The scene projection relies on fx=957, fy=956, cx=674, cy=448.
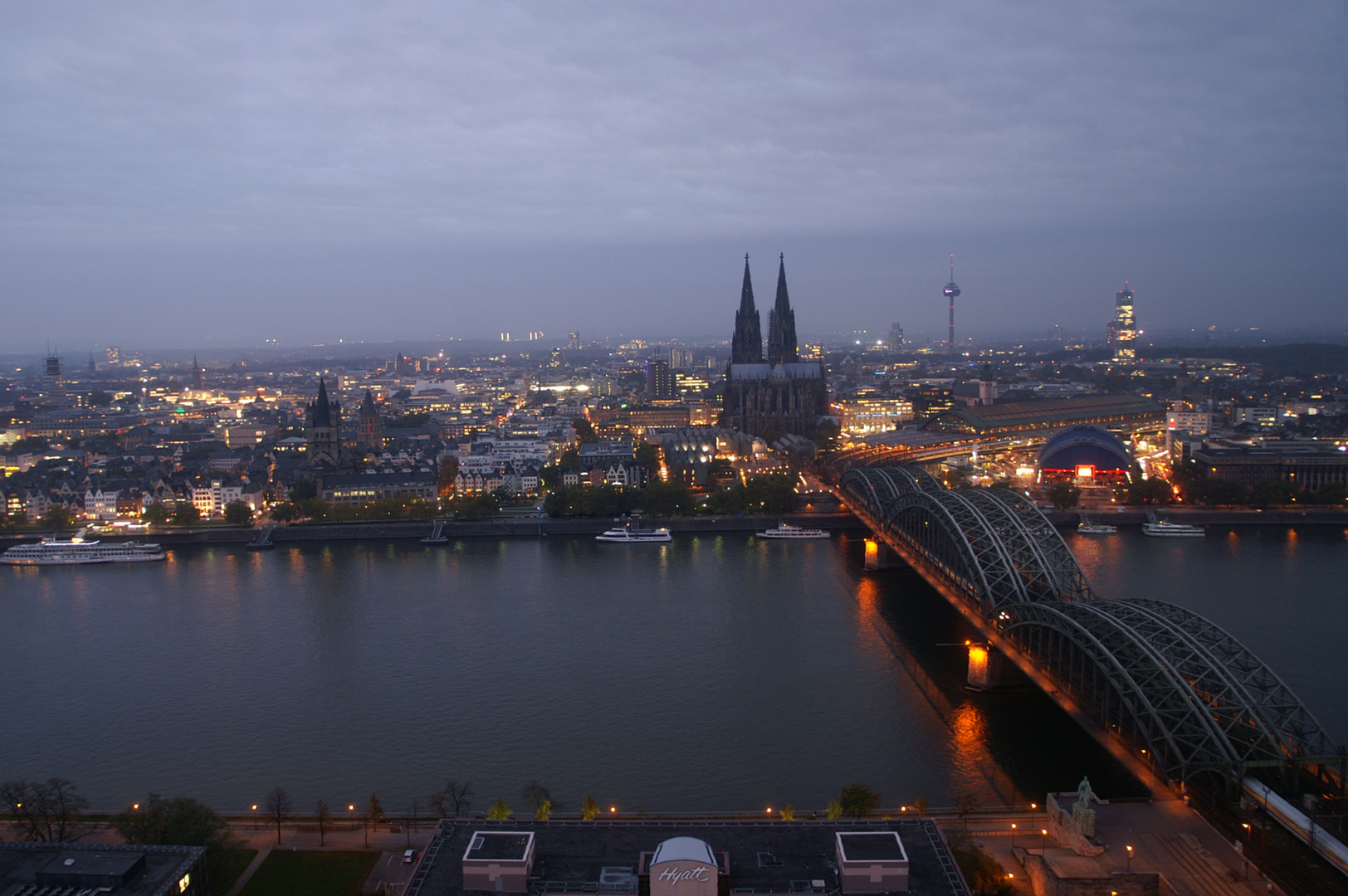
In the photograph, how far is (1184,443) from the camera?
2145cm

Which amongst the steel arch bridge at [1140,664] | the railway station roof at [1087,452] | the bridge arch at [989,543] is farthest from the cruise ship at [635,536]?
the railway station roof at [1087,452]

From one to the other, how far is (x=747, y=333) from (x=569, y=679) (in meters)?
23.6

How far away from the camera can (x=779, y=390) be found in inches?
1142

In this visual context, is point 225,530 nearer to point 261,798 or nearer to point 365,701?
point 365,701

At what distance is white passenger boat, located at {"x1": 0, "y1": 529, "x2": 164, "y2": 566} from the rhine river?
0.63 metres

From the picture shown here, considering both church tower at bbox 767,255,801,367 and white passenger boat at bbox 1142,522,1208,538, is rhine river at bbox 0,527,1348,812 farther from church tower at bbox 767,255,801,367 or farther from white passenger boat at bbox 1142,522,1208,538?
church tower at bbox 767,255,801,367

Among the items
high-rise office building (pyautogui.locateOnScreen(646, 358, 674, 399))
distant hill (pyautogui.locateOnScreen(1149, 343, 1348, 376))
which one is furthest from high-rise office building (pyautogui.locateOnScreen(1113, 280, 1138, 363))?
high-rise office building (pyautogui.locateOnScreen(646, 358, 674, 399))

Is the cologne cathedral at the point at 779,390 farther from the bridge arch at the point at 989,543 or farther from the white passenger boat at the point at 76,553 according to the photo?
the white passenger boat at the point at 76,553

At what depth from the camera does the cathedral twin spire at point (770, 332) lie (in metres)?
30.6

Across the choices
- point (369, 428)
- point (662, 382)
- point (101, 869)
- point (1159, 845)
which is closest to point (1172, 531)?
point (1159, 845)

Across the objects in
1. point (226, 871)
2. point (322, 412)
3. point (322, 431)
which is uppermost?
point (322, 412)

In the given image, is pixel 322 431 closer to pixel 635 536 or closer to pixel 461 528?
pixel 461 528

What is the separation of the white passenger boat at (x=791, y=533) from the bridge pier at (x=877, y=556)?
2553 mm

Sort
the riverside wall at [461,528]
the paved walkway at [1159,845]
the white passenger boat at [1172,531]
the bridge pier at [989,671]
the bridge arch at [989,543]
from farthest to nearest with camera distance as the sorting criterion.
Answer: the riverside wall at [461,528] < the white passenger boat at [1172,531] < the bridge arch at [989,543] < the bridge pier at [989,671] < the paved walkway at [1159,845]
